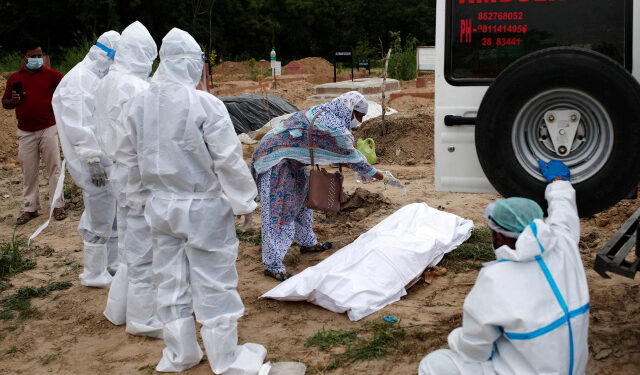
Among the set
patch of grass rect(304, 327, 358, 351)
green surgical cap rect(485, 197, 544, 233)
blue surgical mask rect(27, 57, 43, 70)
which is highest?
blue surgical mask rect(27, 57, 43, 70)

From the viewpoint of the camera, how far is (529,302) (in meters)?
2.46

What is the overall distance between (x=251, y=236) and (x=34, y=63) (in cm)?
315

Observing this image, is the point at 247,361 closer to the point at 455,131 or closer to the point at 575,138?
the point at 455,131

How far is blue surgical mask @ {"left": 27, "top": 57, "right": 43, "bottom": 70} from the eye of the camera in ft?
22.1

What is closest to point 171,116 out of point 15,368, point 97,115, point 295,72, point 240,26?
point 97,115

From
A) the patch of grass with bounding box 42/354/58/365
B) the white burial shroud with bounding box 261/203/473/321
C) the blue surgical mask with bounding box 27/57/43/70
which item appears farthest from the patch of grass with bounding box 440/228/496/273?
the blue surgical mask with bounding box 27/57/43/70

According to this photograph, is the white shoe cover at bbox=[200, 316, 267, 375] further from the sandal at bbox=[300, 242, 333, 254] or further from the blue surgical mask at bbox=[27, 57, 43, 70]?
the blue surgical mask at bbox=[27, 57, 43, 70]

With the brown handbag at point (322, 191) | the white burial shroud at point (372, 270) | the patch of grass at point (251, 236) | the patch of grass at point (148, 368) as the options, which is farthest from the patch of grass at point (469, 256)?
the patch of grass at point (148, 368)

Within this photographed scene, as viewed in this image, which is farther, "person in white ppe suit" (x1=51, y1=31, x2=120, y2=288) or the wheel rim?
"person in white ppe suit" (x1=51, y1=31, x2=120, y2=288)

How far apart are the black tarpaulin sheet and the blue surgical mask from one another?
4549 millimetres

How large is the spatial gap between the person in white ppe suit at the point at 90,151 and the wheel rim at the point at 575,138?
128 inches

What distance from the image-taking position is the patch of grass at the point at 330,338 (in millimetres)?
3881

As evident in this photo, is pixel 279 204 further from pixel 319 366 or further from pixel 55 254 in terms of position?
pixel 55 254

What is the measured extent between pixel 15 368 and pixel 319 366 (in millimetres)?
1963
